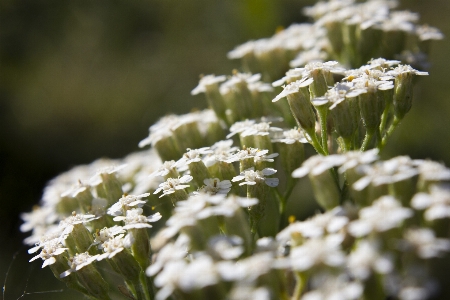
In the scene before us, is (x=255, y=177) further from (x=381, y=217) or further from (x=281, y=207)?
(x=381, y=217)

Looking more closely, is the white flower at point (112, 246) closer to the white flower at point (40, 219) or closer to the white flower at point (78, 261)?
the white flower at point (78, 261)

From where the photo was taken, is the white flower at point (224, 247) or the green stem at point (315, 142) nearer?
the white flower at point (224, 247)

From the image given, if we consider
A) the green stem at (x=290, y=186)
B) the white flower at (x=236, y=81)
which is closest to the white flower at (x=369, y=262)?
the green stem at (x=290, y=186)

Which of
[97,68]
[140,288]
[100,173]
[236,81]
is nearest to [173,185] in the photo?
[140,288]

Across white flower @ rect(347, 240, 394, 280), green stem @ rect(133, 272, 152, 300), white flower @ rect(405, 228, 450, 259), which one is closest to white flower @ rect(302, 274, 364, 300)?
white flower @ rect(347, 240, 394, 280)

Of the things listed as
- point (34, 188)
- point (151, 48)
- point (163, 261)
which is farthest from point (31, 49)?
point (163, 261)
